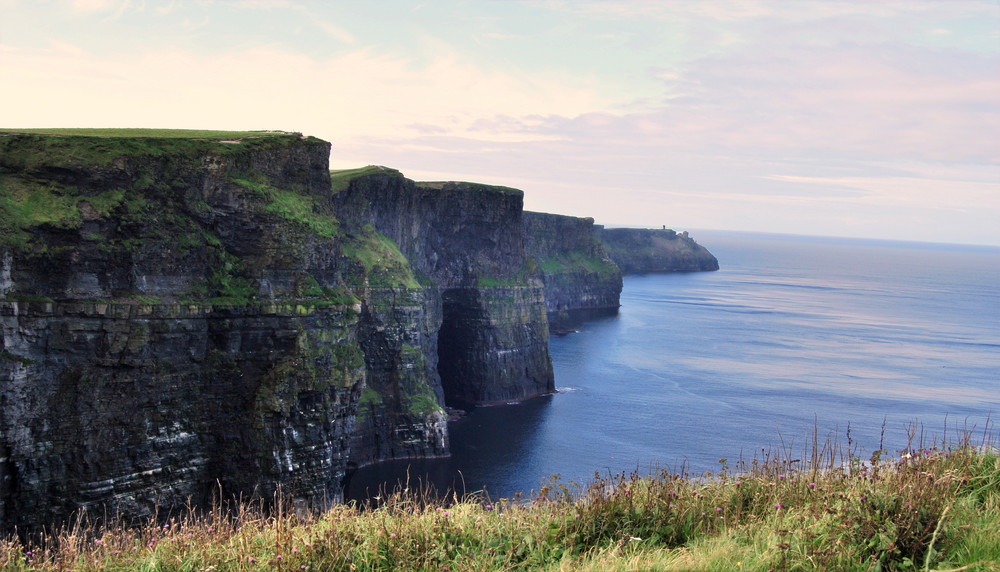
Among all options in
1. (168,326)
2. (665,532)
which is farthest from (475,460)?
(665,532)

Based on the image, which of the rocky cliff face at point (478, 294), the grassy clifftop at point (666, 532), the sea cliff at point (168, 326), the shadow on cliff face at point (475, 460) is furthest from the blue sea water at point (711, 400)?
the grassy clifftop at point (666, 532)

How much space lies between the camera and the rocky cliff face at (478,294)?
3423 inches

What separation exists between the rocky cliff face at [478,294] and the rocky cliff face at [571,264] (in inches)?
2909

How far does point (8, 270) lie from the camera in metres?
37.5

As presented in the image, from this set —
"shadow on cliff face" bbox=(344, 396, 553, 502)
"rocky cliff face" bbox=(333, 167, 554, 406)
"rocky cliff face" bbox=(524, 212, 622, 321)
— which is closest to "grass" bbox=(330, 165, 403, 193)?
"rocky cliff face" bbox=(333, 167, 554, 406)

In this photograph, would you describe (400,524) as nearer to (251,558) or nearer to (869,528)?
(251,558)

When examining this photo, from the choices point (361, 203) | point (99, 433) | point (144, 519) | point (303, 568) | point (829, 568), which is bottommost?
point (144, 519)

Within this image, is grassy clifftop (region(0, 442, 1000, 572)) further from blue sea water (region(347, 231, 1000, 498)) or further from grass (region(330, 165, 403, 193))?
grass (region(330, 165, 403, 193))

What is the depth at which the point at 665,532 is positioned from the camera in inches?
543

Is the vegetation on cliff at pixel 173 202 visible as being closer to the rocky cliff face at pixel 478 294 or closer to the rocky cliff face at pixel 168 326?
the rocky cliff face at pixel 168 326

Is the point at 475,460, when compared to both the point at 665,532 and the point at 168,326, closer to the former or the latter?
the point at 168,326

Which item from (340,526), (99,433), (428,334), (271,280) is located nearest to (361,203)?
(428,334)

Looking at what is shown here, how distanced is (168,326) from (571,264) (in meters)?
144

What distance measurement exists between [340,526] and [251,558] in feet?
5.69
